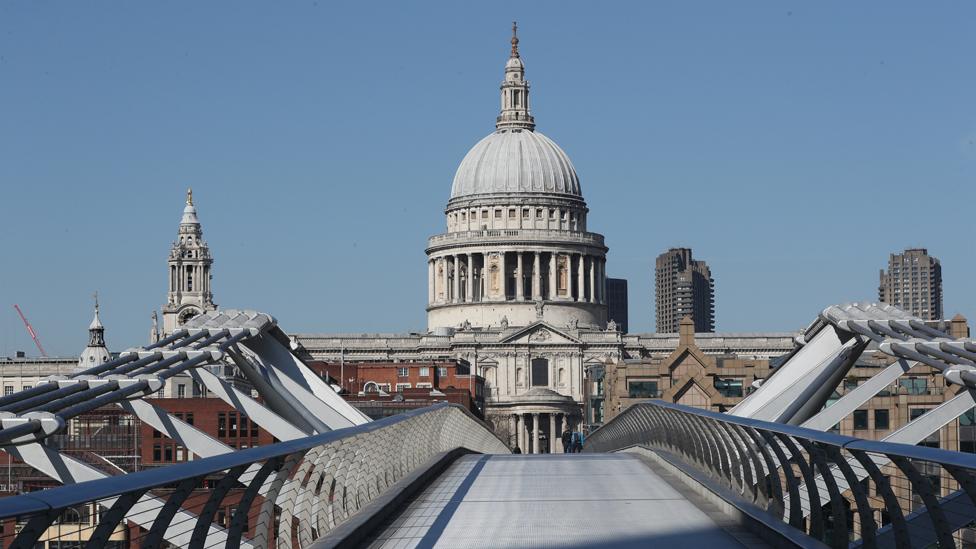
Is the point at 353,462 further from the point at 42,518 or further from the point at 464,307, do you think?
the point at 464,307

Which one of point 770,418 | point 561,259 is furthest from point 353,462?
point 561,259

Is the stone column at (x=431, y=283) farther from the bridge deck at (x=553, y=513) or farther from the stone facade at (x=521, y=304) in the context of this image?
the bridge deck at (x=553, y=513)

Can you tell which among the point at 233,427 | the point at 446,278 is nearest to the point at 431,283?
the point at 446,278

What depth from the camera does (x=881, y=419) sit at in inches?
2913

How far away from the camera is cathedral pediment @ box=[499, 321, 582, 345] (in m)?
176

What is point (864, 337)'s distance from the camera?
30.5 m

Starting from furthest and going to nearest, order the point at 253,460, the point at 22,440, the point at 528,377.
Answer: the point at 528,377 → the point at 22,440 → the point at 253,460

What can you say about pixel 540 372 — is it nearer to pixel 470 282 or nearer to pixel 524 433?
pixel 524 433

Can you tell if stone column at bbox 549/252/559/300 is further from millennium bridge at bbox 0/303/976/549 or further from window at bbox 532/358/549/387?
millennium bridge at bbox 0/303/976/549

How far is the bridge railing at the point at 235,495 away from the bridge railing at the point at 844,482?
379cm

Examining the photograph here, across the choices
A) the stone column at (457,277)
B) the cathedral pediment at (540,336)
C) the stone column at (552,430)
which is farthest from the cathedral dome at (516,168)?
the stone column at (552,430)

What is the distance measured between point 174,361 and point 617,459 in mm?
8084

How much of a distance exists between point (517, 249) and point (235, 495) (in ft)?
566

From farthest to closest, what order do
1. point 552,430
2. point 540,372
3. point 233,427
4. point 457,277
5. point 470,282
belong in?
point 457,277, point 470,282, point 540,372, point 552,430, point 233,427
